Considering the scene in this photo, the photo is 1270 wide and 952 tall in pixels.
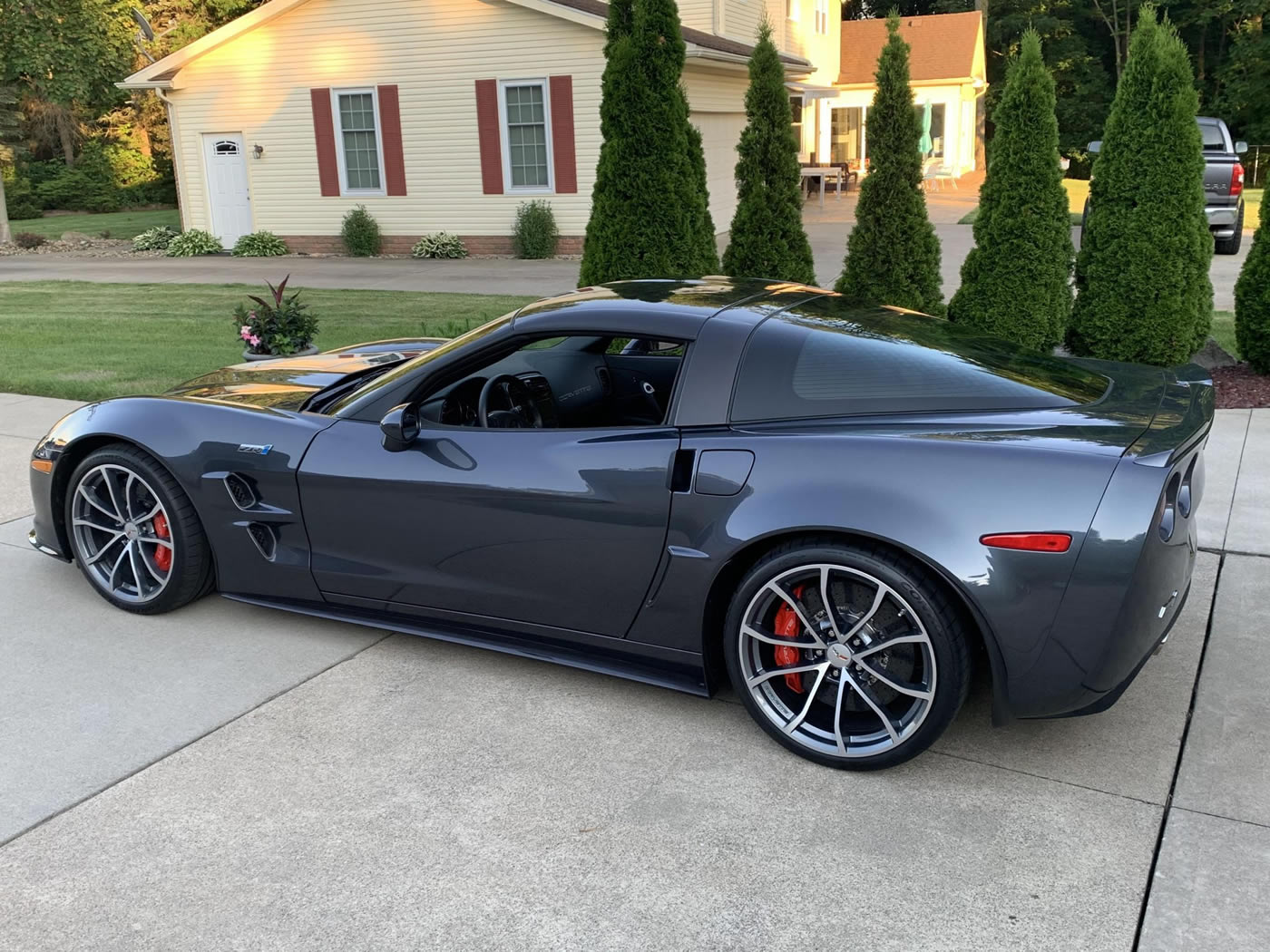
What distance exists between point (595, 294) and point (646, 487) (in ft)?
3.00

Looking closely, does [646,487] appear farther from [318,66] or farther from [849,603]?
[318,66]

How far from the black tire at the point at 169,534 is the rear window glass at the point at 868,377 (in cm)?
225

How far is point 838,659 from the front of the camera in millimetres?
3287

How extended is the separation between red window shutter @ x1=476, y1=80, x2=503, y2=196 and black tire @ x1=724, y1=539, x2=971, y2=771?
17291mm

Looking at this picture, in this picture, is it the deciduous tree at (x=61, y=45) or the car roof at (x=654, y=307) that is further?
the deciduous tree at (x=61, y=45)

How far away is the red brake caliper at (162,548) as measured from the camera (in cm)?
442

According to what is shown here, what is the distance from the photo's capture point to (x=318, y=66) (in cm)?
2014

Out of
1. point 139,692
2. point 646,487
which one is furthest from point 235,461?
point 646,487

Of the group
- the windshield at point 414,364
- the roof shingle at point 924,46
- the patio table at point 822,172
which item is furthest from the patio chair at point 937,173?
the windshield at point 414,364

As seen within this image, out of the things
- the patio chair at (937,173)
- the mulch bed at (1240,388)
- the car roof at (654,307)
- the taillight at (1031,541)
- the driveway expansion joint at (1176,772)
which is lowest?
the driveway expansion joint at (1176,772)

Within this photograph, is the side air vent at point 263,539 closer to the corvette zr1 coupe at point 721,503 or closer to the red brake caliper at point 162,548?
the corvette zr1 coupe at point 721,503

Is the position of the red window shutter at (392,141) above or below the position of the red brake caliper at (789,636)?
above

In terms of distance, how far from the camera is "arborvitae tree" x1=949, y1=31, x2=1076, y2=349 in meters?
7.94

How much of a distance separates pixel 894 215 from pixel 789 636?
5.55 meters
